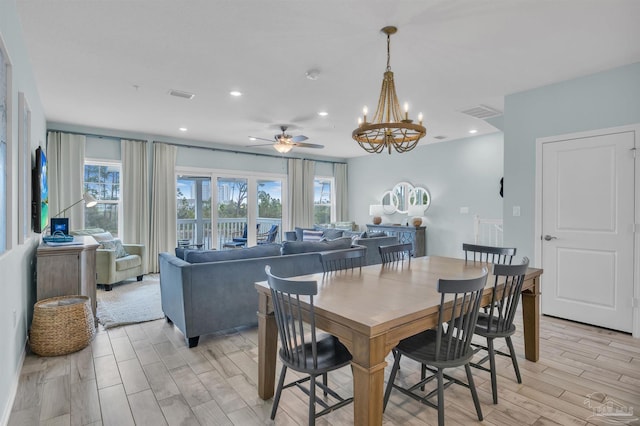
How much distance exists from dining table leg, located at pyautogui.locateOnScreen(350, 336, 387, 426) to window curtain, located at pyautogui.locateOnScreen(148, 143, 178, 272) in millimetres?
5584

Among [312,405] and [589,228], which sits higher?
[589,228]

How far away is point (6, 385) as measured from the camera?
2072 millimetres

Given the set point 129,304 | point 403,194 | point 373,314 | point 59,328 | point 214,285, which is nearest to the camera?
point 373,314

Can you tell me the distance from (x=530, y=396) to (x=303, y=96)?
3606 mm

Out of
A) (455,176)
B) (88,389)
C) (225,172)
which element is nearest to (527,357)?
(88,389)

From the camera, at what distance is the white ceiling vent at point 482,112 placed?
4625mm

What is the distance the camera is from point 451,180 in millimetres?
6941

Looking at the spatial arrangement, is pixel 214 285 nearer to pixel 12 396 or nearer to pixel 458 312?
pixel 12 396

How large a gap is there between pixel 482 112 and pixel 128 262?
18.5 ft

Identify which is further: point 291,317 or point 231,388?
point 231,388

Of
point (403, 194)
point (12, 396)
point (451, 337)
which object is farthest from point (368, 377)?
point (403, 194)

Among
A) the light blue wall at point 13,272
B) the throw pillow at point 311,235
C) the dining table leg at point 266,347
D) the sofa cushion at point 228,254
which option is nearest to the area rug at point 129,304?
the light blue wall at point 13,272

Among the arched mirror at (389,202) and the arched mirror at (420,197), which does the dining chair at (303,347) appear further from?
the arched mirror at (389,202)

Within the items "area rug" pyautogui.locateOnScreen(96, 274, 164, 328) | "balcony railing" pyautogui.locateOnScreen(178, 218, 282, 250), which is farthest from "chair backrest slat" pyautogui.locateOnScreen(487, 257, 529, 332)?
"balcony railing" pyautogui.locateOnScreen(178, 218, 282, 250)
